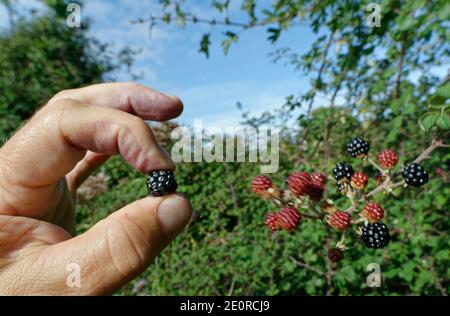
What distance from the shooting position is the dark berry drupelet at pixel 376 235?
3.45 feet

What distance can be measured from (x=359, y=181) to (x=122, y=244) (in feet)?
2.29

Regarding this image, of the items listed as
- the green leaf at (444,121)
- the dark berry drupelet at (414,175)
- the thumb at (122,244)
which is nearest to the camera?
the thumb at (122,244)

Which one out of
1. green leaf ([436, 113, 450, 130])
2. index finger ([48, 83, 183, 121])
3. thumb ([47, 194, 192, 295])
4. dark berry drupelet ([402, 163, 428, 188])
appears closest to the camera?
thumb ([47, 194, 192, 295])

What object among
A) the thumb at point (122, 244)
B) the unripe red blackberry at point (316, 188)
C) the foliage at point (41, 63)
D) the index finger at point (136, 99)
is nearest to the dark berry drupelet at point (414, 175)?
the unripe red blackberry at point (316, 188)

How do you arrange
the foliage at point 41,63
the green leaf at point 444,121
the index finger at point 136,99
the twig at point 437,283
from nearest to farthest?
the green leaf at point 444,121 → the index finger at point 136,99 → the twig at point 437,283 → the foliage at point 41,63

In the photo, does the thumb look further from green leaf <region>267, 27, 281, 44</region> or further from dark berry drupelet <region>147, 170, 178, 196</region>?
green leaf <region>267, 27, 281, 44</region>

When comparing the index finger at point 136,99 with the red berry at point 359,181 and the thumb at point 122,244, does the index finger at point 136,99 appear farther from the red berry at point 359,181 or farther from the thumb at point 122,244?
the red berry at point 359,181

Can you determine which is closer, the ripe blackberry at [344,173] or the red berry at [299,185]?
the red berry at [299,185]

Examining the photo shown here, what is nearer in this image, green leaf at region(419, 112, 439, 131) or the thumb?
the thumb

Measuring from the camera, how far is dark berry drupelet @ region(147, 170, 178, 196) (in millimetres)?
1037

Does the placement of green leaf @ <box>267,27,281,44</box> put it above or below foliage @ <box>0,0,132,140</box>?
below

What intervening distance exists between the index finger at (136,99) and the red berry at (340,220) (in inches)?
28.9

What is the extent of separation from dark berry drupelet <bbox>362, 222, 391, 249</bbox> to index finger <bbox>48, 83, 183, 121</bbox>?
81cm

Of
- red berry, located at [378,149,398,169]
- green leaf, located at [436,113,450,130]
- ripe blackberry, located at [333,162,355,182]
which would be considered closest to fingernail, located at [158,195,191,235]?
ripe blackberry, located at [333,162,355,182]
